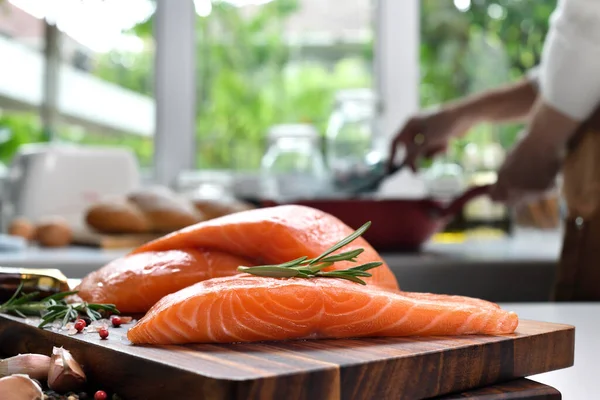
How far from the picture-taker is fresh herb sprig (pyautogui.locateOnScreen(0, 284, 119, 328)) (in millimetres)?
611

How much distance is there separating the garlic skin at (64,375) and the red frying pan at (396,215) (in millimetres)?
992

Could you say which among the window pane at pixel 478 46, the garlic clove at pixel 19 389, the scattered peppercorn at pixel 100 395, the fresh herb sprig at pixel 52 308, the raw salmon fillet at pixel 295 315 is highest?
the window pane at pixel 478 46

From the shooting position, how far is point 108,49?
349cm

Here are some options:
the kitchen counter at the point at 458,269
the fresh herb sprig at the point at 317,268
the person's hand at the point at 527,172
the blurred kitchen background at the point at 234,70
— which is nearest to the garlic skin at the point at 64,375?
the fresh herb sprig at the point at 317,268

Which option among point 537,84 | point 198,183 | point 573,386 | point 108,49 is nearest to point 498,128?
point 198,183

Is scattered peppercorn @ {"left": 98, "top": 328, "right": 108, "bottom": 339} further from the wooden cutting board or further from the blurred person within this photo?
the blurred person

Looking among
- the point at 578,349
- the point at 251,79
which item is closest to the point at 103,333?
the point at 578,349

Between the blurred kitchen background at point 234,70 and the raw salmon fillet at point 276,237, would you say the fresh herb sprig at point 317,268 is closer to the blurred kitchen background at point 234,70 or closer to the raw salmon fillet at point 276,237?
the raw salmon fillet at point 276,237

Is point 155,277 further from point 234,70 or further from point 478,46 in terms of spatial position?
point 478,46

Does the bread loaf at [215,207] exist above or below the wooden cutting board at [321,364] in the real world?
above

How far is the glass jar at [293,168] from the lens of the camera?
5.86ft

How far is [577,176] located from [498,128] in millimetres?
2358

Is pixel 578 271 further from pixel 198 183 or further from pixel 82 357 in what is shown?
pixel 198 183

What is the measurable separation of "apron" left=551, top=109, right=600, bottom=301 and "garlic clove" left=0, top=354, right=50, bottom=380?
1.04 meters
